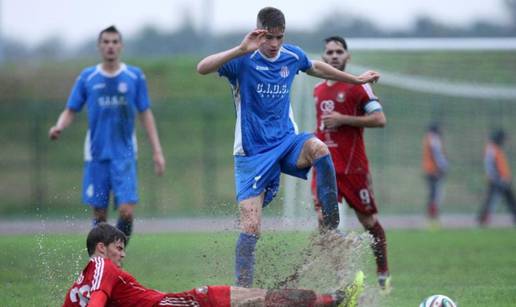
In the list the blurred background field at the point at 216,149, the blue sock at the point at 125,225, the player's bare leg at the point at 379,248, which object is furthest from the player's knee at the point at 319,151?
the blurred background field at the point at 216,149

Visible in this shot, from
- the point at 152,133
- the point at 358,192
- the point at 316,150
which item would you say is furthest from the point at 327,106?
the point at 316,150

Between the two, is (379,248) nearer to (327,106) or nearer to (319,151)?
(327,106)

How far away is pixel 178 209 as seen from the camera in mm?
27109

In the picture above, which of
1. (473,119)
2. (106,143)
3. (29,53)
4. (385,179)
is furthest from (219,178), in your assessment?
(106,143)

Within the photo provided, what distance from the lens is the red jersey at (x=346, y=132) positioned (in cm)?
1080

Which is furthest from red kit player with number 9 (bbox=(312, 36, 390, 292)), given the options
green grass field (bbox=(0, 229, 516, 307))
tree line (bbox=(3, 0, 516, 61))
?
tree line (bbox=(3, 0, 516, 61))

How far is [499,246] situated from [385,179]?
1090 cm

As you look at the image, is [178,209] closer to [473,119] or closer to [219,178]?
[219,178]

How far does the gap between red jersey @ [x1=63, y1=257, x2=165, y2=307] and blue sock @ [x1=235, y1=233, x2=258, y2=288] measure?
1.02 meters

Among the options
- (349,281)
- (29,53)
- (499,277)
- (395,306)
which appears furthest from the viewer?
(29,53)

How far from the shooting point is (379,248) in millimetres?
10719

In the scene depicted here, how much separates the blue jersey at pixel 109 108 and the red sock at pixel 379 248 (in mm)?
2917

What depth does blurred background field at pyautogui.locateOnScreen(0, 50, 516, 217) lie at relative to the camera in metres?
23.7

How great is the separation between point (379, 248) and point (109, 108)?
135 inches
